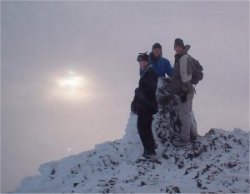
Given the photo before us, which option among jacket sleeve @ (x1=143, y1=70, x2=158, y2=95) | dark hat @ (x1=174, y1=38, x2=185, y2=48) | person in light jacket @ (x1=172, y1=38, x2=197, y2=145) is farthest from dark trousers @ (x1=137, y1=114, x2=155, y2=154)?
dark hat @ (x1=174, y1=38, x2=185, y2=48)

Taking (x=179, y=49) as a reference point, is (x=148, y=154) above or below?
below

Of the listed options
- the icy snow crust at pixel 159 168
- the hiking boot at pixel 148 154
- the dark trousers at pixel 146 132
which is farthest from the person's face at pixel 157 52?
the hiking boot at pixel 148 154

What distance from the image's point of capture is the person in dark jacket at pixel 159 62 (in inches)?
533

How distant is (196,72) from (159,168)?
329cm

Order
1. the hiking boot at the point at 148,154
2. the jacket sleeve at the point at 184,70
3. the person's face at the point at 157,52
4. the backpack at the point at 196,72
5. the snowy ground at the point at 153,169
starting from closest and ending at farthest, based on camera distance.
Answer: the snowy ground at the point at 153,169
the hiking boot at the point at 148,154
the jacket sleeve at the point at 184,70
the backpack at the point at 196,72
the person's face at the point at 157,52

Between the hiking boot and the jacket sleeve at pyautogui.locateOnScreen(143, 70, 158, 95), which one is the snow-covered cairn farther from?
the jacket sleeve at pyautogui.locateOnScreen(143, 70, 158, 95)

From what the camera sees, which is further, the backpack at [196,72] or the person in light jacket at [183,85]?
the backpack at [196,72]

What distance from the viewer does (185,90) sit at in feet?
42.4

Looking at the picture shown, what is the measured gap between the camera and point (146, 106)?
40.1 ft

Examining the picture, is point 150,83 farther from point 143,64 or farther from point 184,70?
point 184,70

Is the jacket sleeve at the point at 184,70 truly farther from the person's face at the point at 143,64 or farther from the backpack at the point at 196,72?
the person's face at the point at 143,64

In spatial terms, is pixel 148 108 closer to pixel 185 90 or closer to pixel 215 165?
pixel 185 90

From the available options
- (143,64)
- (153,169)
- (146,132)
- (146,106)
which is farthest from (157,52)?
(153,169)

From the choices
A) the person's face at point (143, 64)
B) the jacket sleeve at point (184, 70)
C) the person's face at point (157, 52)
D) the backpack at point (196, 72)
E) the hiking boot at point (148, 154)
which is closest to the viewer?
the hiking boot at point (148, 154)
